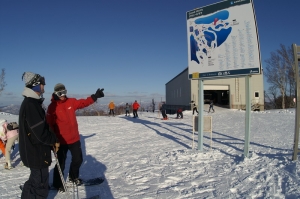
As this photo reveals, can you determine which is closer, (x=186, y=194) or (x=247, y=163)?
(x=186, y=194)

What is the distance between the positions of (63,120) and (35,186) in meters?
1.38

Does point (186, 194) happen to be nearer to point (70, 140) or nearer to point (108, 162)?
point (70, 140)

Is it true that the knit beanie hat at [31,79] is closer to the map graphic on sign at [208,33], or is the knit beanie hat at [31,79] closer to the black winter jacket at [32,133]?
the black winter jacket at [32,133]

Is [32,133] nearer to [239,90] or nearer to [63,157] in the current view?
[63,157]

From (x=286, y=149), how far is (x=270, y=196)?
3984 millimetres

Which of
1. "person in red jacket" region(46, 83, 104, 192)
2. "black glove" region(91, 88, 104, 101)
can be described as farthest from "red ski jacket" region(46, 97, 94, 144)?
"black glove" region(91, 88, 104, 101)

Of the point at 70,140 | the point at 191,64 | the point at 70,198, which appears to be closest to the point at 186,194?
the point at 70,198

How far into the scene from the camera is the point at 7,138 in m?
5.82

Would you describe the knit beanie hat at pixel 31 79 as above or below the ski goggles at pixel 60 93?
above

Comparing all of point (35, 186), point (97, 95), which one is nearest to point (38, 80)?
point (97, 95)

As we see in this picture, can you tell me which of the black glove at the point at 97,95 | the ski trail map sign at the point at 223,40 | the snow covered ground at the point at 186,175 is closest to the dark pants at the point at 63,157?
the snow covered ground at the point at 186,175

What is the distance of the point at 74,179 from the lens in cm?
441

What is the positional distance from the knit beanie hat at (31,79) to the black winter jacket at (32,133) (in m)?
0.10

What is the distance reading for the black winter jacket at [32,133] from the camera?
292cm
